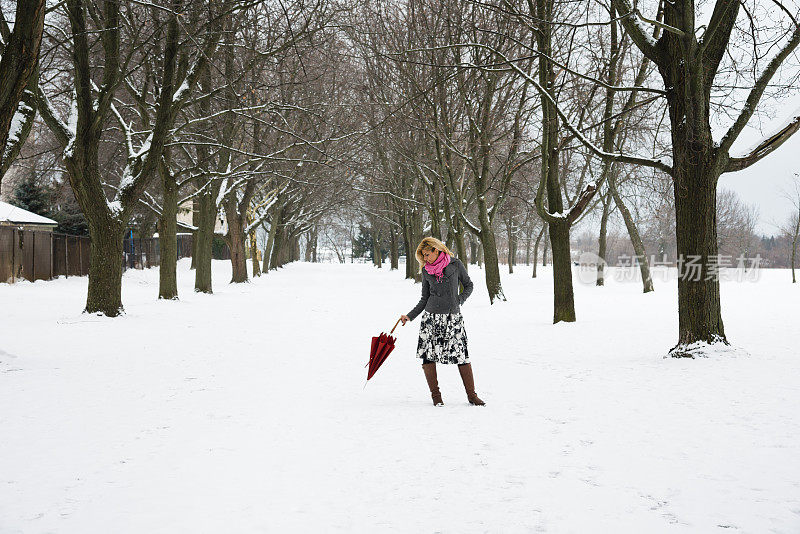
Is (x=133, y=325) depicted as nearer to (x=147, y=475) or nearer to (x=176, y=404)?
(x=176, y=404)

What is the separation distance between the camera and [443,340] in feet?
22.4

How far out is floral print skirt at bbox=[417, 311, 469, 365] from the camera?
22.1 ft

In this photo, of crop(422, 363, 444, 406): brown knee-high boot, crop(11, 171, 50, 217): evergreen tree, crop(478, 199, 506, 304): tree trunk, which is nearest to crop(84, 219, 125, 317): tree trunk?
crop(422, 363, 444, 406): brown knee-high boot

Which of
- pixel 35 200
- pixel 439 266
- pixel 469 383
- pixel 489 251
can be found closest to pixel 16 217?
pixel 35 200

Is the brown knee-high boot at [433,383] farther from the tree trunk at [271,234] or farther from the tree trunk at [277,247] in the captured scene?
the tree trunk at [277,247]

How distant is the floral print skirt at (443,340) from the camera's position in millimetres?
6745

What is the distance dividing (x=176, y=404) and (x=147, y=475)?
235 centimetres

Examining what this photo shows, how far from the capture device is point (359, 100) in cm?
2698

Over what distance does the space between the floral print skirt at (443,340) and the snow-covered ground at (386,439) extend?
1.72 feet

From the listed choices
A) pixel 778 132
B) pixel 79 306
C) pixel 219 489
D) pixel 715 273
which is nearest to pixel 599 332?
pixel 715 273

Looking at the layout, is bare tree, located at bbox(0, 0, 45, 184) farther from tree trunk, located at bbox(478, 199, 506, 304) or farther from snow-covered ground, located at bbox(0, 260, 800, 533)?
tree trunk, located at bbox(478, 199, 506, 304)

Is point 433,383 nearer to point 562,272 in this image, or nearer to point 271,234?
point 562,272

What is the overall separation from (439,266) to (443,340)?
2.45 ft

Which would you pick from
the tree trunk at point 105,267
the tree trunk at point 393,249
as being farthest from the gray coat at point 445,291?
the tree trunk at point 393,249
